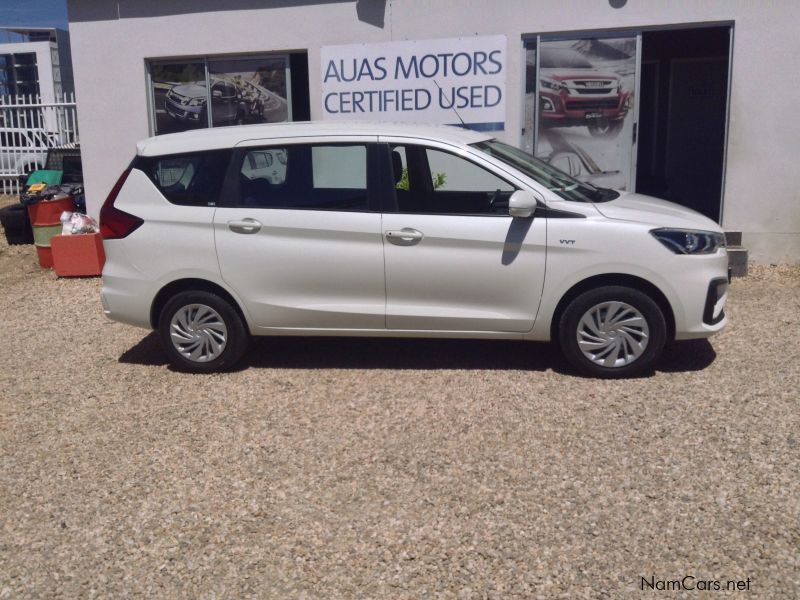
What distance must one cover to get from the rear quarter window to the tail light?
0.24 m

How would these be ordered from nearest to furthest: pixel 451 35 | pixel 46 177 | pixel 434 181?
pixel 434 181 < pixel 451 35 < pixel 46 177

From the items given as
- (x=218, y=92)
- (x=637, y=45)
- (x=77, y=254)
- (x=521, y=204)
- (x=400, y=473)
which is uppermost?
(x=637, y=45)

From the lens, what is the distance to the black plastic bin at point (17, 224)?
1246 centimetres

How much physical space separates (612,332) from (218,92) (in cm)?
727

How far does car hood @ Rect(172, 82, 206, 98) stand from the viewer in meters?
11.4

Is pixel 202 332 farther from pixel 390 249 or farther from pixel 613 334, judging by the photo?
pixel 613 334

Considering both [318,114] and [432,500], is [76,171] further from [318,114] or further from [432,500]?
[432,500]

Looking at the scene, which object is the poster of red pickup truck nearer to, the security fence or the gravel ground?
the gravel ground

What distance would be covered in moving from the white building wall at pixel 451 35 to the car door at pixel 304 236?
445cm

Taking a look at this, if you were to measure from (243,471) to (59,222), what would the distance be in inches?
285

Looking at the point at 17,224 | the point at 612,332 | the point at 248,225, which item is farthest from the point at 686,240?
the point at 17,224

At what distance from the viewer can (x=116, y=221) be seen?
6.55 m

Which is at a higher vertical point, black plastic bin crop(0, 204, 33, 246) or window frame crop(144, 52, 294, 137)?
window frame crop(144, 52, 294, 137)

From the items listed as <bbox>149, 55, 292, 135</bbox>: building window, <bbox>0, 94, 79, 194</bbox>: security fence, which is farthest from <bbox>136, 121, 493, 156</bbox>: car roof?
<bbox>0, 94, 79, 194</bbox>: security fence
